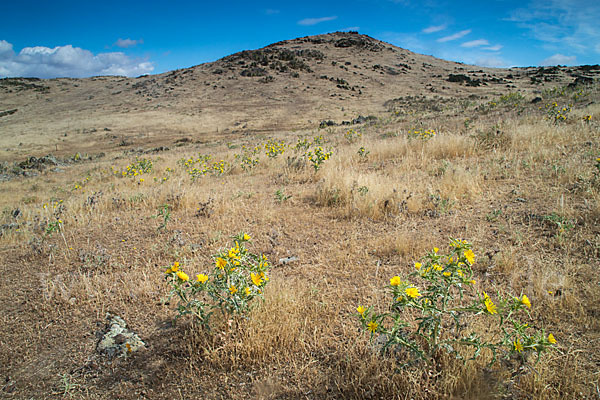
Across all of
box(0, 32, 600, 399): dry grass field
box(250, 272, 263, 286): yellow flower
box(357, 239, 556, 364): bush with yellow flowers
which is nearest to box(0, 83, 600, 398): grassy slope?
box(0, 32, 600, 399): dry grass field

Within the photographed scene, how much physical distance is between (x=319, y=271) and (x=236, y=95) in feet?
118

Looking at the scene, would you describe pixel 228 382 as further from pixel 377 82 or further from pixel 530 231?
pixel 377 82

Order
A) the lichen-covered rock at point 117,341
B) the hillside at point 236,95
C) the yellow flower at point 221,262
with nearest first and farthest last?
the yellow flower at point 221,262 < the lichen-covered rock at point 117,341 < the hillside at point 236,95

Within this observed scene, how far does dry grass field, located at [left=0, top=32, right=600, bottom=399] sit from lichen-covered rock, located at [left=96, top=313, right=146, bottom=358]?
2.3 inches

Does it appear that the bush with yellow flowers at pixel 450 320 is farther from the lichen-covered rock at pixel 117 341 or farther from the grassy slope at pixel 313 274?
the lichen-covered rock at pixel 117 341

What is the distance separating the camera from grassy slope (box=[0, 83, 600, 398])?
199cm

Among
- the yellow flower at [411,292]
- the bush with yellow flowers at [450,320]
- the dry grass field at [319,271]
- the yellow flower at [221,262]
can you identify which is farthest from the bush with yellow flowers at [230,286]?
the yellow flower at [411,292]

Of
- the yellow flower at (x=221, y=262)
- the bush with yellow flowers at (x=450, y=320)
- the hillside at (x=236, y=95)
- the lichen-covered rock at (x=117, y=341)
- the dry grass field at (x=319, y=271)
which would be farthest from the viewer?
the hillside at (x=236, y=95)

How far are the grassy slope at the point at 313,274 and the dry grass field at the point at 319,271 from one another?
17 millimetres

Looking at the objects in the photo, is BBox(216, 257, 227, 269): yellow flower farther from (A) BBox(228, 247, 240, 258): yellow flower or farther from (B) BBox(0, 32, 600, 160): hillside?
(B) BBox(0, 32, 600, 160): hillside

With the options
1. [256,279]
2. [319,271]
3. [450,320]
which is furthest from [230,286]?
[450,320]

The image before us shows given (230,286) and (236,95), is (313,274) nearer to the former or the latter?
(230,286)

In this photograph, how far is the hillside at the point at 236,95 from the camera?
2398 cm

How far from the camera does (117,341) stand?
7.97 ft
